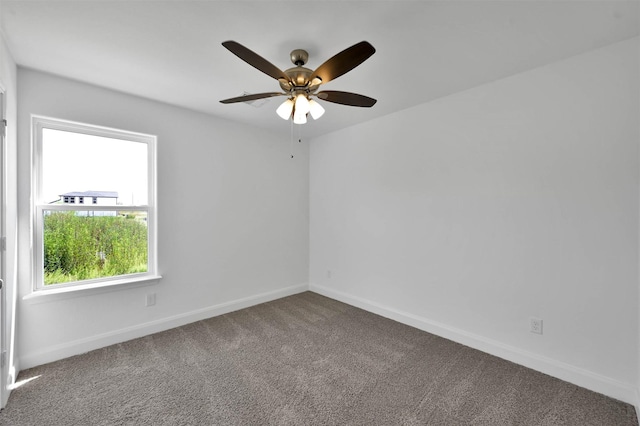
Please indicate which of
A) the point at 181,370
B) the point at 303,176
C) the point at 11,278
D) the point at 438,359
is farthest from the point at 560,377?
the point at 11,278

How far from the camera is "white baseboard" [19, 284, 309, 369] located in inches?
93.3

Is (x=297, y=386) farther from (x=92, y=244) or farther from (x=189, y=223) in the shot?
(x=92, y=244)

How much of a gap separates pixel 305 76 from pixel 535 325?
267 cm

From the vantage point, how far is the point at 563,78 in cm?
218

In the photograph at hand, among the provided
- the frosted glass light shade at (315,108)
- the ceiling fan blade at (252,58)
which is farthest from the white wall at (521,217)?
the ceiling fan blade at (252,58)

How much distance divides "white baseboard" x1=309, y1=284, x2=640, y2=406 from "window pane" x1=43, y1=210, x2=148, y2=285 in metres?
2.76

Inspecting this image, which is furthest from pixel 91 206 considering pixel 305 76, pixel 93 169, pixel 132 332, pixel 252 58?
pixel 305 76

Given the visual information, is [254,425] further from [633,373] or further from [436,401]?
[633,373]

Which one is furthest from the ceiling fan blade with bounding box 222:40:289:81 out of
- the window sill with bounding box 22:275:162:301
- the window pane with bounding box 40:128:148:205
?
the window sill with bounding box 22:275:162:301

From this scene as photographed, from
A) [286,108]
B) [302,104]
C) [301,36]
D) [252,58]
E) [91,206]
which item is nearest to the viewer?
[252,58]

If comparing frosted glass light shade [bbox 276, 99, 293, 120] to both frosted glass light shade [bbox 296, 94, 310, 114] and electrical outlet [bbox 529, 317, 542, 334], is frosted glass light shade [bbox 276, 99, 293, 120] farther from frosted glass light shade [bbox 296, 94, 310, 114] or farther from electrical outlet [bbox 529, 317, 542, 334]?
electrical outlet [bbox 529, 317, 542, 334]

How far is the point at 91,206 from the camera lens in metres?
2.69

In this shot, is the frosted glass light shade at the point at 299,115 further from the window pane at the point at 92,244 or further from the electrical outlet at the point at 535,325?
the electrical outlet at the point at 535,325

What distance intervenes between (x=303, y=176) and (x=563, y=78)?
311 centimetres
